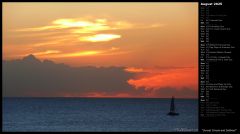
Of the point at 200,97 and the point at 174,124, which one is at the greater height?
the point at 200,97

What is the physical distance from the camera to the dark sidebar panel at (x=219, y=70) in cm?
1521

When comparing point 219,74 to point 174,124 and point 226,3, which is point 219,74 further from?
point 174,124

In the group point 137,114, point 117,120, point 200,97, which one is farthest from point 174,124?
point 200,97

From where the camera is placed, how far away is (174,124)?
343 ft

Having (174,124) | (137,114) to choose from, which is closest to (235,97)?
(174,124)

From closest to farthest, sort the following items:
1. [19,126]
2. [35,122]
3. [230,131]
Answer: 1. [230,131]
2. [19,126]
3. [35,122]

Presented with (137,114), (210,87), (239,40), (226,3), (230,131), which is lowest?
(137,114)

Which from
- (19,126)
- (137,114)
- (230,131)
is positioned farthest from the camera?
(137,114)

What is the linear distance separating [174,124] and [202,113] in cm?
8995

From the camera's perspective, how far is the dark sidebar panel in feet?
49.9

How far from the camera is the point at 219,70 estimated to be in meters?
15.5

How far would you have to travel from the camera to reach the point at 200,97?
15539mm

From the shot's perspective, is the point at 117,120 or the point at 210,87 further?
the point at 117,120

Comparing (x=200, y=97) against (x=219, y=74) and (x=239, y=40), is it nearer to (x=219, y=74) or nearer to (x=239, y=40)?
(x=219, y=74)
